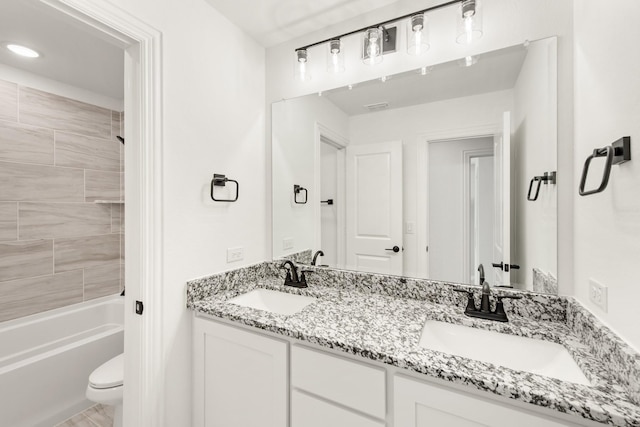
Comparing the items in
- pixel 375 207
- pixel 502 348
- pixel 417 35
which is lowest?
pixel 502 348

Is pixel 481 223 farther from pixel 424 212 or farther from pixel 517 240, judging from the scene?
pixel 424 212

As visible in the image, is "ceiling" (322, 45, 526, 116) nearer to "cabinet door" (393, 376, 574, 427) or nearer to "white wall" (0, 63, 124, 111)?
"cabinet door" (393, 376, 574, 427)

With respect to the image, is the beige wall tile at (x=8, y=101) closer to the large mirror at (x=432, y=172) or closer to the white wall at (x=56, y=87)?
the white wall at (x=56, y=87)

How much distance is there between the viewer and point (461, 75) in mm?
1315

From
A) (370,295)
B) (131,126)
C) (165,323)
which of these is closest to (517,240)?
(370,295)

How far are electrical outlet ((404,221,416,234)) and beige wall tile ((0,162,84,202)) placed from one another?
277 centimetres

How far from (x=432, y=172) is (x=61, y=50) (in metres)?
2.48

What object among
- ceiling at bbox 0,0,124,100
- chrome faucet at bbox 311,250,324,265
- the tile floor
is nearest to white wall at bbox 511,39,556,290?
chrome faucet at bbox 311,250,324,265

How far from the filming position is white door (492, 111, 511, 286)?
1235 mm

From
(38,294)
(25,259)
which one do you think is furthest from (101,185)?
(38,294)

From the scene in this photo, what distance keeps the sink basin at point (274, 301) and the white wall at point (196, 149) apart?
0.74ft

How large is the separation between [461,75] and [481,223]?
0.71 m

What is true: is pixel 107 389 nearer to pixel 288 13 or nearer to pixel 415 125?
pixel 415 125

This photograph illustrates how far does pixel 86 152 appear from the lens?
2.49 meters
